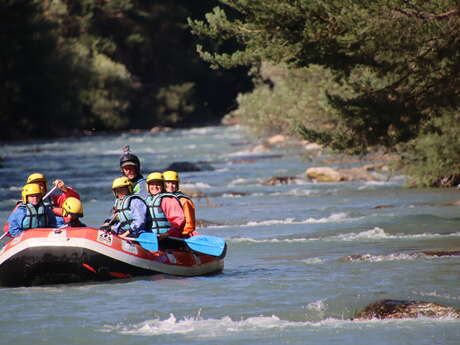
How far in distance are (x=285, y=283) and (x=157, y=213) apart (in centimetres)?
198

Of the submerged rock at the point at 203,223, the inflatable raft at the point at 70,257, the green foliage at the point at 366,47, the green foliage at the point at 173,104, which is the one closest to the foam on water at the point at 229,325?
the inflatable raft at the point at 70,257

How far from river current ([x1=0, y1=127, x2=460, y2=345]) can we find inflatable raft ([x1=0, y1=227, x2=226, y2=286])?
0.50ft

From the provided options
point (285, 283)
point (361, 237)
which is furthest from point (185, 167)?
point (285, 283)

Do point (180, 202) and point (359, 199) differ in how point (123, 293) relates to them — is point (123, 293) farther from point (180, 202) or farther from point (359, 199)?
point (359, 199)

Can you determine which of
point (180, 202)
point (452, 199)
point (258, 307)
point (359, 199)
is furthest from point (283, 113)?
point (258, 307)

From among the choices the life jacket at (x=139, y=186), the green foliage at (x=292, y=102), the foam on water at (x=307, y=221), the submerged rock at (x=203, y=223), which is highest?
the green foliage at (x=292, y=102)

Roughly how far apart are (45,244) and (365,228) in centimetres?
795

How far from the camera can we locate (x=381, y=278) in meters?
13.8

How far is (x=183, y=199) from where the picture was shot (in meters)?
14.6

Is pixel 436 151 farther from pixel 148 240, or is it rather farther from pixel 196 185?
pixel 148 240

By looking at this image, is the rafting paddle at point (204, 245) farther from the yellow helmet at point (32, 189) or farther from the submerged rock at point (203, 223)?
the submerged rock at point (203, 223)

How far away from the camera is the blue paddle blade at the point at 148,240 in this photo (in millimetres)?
14023

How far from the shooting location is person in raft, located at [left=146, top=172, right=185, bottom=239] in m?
14.2

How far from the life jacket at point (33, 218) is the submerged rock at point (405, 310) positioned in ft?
15.6
